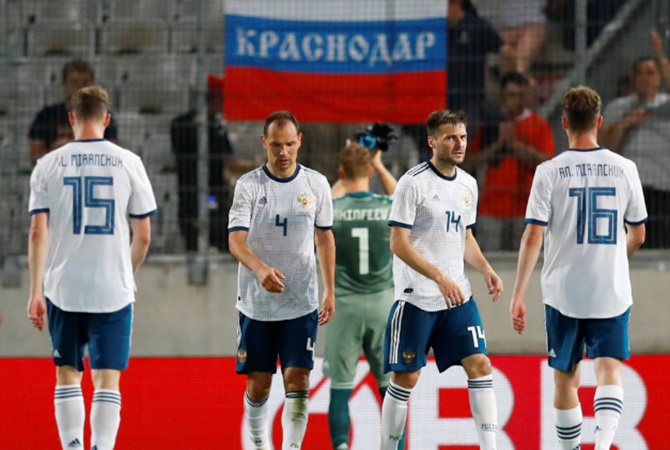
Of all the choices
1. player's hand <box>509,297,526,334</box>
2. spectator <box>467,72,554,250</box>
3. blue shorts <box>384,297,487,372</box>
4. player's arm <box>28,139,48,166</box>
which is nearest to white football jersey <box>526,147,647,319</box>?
player's hand <box>509,297,526,334</box>

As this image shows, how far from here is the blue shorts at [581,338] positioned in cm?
630

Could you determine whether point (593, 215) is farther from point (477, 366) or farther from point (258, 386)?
point (258, 386)

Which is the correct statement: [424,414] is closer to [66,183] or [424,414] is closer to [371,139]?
[371,139]

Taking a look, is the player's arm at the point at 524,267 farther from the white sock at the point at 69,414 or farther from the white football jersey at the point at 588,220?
the white sock at the point at 69,414

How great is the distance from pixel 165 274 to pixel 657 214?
3.50 meters

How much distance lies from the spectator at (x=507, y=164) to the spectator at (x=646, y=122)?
49cm

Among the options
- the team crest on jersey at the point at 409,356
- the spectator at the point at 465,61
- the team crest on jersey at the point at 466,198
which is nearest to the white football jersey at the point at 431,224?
the team crest on jersey at the point at 466,198

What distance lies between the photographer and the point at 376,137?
26.0 feet

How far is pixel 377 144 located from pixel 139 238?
2137 mm

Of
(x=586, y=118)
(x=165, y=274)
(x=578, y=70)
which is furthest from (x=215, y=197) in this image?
(x=586, y=118)

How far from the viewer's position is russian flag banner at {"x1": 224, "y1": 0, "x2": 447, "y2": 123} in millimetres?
9094

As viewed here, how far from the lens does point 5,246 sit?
347 inches

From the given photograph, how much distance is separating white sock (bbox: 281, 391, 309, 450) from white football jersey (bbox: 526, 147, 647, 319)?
4.68ft

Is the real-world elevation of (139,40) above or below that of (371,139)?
above
